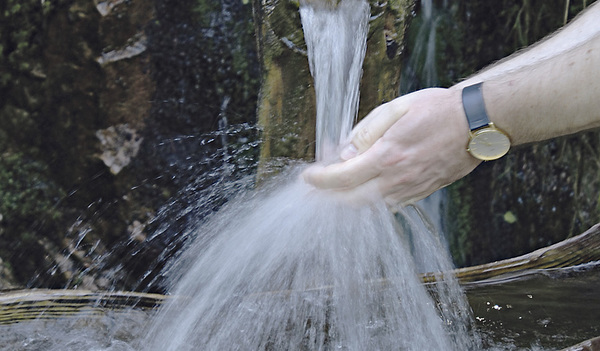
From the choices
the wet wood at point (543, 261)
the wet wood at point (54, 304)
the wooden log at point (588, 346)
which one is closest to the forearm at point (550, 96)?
the wooden log at point (588, 346)

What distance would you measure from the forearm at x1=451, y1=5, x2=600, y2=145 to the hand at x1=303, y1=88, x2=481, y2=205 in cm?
10

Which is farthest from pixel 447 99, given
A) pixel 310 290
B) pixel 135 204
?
pixel 135 204

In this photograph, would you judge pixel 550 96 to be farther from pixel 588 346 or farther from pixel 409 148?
pixel 588 346

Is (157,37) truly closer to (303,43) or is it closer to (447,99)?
(303,43)

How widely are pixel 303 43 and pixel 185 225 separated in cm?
173

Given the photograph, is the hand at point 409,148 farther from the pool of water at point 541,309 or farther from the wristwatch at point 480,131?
the pool of water at point 541,309

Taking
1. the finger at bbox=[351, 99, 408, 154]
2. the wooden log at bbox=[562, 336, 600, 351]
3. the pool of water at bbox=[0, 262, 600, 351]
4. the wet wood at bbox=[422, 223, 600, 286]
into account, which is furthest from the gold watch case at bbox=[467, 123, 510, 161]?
the wet wood at bbox=[422, 223, 600, 286]

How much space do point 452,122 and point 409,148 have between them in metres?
0.12

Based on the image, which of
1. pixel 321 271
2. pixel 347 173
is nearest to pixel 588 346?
pixel 347 173

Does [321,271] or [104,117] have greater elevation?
[104,117]

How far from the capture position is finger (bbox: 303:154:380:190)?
143 cm

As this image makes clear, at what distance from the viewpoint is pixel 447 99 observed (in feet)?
4.73

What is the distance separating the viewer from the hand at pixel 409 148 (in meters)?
1.42

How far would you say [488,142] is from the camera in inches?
56.1
